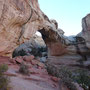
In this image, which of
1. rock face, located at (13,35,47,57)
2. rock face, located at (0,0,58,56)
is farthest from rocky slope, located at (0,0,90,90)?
rock face, located at (13,35,47,57)

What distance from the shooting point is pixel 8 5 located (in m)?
5.70

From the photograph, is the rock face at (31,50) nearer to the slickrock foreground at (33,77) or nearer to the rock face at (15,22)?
the slickrock foreground at (33,77)

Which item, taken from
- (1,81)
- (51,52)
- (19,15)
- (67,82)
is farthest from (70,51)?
(1,81)

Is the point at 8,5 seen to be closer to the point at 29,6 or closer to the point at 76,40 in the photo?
the point at 29,6

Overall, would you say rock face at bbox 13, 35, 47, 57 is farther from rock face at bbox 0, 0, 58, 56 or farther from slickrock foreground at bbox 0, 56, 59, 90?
rock face at bbox 0, 0, 58, 56

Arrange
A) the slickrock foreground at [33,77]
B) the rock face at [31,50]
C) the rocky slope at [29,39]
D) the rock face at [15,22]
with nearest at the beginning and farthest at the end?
the slickrock foreground at [33,77] → the rocky slope at [29,39] → the rock face at [15,22] → the rock face at [31,50]

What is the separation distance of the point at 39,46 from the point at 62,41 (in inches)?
204

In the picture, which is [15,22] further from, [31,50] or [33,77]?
[31,50]

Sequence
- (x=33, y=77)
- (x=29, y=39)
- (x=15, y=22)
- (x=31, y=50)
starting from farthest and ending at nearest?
(x=31, y=50)
(x=29, y=39)
(x=15, y=22)
(x=33, y=77)

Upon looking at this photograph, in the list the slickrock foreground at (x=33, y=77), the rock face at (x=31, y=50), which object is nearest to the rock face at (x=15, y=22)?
the slickrock foreground at (x=33, y=77)

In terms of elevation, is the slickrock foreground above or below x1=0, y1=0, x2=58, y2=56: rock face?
below

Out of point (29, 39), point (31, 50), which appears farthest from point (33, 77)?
point (31, 50)

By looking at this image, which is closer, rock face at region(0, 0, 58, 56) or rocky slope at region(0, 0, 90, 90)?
rocky slope at region(0, 0, 90, 90)

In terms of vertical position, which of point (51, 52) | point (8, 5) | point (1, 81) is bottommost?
point (1, 81)
